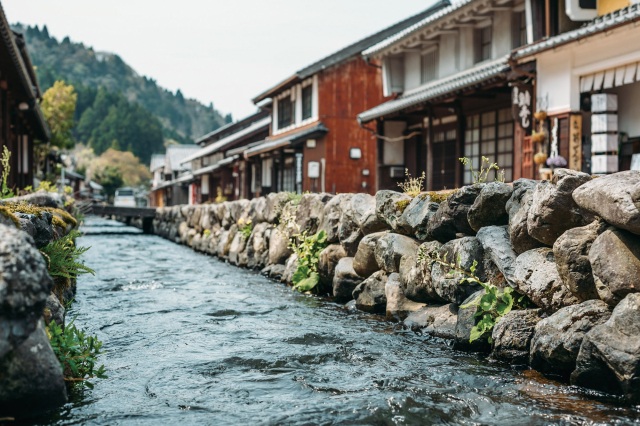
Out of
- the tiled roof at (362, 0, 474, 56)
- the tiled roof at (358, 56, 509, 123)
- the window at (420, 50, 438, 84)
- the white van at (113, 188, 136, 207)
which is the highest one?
the tiled roof at (362, 0, 474, 56)

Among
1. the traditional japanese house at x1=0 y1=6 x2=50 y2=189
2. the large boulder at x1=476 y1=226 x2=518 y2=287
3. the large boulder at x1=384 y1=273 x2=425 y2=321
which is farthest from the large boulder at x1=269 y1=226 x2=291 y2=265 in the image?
the large boulder at x1=476 y1=226 x2=518 y2=287

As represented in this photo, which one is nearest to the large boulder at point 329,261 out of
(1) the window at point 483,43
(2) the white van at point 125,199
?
(1) the window at point 483,43

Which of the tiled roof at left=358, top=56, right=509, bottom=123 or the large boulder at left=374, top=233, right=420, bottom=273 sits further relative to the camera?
the tiled roof at left=358, top=56, right=509, bottom=123

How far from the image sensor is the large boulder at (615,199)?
458 cm

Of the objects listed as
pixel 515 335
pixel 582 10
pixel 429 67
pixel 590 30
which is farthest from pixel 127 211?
pixel 515 335

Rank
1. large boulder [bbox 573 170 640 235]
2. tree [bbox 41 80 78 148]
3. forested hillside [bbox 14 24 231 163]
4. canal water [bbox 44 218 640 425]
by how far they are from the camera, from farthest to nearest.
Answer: forested hillside [bbox 14 24 231 163] < tree [bbox 41 80 78 148] < large boulder [bbox 573 170 640 235] < canal water [bbox 44 218 640 425]

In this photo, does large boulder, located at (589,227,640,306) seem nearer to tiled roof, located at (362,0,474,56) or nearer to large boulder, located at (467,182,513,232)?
large boulder, located at (467,182,513,232)

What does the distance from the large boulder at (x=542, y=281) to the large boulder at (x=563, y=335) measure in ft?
0.68

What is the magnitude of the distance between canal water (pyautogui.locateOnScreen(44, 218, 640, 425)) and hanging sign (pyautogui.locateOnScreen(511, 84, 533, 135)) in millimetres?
6702

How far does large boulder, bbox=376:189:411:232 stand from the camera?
889cm

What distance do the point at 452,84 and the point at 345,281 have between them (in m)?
7.05

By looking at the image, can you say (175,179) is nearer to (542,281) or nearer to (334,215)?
(334,215)

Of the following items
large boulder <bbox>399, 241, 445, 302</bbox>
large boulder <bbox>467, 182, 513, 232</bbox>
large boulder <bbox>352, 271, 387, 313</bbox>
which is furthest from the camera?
large boulder <bbox>352, 271, 387, 313</bbox>

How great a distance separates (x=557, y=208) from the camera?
18.3 ft
